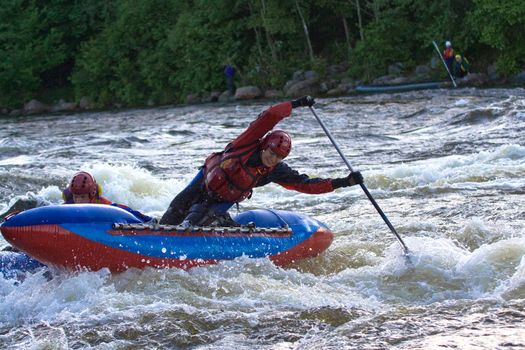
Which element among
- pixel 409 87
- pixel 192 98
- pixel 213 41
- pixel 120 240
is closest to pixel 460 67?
pixel 409 87

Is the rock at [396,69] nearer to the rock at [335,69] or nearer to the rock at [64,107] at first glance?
the rock at [335,69]

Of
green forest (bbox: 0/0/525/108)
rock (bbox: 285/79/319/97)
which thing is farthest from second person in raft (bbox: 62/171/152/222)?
rock (bbox: 285/79/319/97)

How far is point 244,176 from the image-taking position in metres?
6.53

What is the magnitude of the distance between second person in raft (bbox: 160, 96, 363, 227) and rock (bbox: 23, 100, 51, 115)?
85.6ft

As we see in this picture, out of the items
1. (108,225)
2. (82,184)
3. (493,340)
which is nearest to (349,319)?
(493,340)

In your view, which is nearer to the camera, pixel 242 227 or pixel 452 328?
pixel 452 328

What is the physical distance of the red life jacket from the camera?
256 inches

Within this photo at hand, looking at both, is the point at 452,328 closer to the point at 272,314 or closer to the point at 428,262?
the point at 272,314

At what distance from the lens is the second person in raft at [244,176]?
6.47 meters

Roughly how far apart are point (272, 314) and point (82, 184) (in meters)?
2.12

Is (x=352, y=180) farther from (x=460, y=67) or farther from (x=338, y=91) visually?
(x=338, y=91)

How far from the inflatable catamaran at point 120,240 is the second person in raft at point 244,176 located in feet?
0.80

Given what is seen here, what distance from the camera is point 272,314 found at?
17.5ft

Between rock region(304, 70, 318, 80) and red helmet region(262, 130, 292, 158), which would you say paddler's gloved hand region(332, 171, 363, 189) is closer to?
red helmet region(262, 130, 292, 158)
